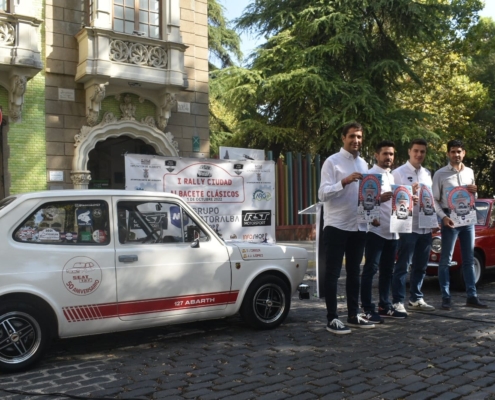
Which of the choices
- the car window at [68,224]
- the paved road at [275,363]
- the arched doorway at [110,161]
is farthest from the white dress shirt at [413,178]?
the arched doorway at [110,161]

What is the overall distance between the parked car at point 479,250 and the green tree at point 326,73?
1154 centimetres

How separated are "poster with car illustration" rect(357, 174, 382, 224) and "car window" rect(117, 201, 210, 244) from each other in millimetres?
1649

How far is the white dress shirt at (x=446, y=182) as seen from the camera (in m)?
7.67

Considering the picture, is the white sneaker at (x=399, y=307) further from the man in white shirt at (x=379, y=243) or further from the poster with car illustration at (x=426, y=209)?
the poster with car illustration at (x=426, y=209)

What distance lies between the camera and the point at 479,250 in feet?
31.6

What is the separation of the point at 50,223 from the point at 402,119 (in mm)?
19001

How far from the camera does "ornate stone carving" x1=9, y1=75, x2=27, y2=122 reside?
13.8 meters

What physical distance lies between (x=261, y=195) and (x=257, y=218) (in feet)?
1.33

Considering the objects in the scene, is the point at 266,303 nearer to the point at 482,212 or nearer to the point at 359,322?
the point at 359,322

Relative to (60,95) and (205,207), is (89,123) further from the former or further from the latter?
(205,207)

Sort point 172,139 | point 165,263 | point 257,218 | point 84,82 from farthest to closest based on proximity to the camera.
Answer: point 172,139 < point 84,82 < point 257,218 < point 165,263

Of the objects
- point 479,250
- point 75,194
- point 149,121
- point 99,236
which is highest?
point 149,121

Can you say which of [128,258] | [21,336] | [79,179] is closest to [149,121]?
[79,179]

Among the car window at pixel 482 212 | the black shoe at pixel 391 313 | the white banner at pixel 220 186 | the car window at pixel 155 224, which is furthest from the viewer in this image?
the car window at pixel 482 212
